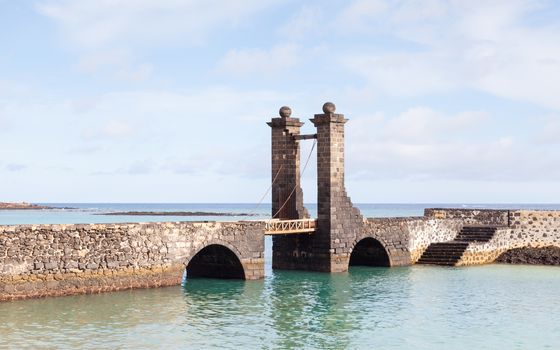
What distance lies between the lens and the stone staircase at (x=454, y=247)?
40188 millimetres

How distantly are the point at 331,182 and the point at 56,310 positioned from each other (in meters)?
15.3

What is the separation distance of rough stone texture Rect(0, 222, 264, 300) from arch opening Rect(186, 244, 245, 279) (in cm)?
71

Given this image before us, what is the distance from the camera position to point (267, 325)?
23484 mm

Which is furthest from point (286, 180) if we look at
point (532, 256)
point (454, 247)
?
point (532, 256)

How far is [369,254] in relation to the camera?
40.3 meters

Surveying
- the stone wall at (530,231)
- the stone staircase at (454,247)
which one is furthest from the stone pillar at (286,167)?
the stone wall at (530,231)

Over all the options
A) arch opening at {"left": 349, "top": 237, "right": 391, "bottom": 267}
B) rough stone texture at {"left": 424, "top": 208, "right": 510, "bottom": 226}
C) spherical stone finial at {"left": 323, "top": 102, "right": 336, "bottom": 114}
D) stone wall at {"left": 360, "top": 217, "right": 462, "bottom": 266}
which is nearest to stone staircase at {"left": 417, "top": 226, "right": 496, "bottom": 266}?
stone wall at {"left": 360, "top": 217, "right": 462, "bottom": 266}

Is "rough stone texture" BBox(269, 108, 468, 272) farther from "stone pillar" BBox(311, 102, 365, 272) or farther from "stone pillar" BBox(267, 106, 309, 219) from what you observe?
"stone pillar" BBox(267, 106, 309, 219)

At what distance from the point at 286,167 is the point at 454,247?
9.32 meters

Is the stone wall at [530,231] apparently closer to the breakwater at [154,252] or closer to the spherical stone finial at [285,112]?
the breakwater at [154,252]

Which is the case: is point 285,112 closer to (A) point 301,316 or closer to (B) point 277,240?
(B) point 277,240

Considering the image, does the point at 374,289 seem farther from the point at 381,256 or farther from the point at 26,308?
the point at 26,308

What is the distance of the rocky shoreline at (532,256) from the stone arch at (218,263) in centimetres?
1492

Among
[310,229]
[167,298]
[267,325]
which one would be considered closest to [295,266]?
[310,229]
